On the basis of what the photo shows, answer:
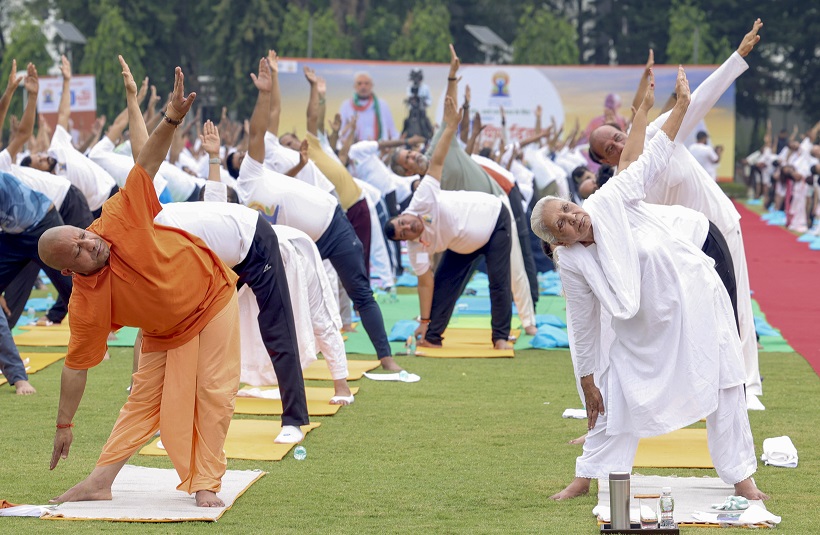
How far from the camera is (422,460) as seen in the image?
22.2 ft

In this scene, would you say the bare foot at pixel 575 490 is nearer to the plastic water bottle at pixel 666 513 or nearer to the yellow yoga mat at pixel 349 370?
the plastic water bottle at pixel 666 513

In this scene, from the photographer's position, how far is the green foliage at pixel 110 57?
40062 mm

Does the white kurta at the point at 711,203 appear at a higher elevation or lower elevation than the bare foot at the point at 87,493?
higher

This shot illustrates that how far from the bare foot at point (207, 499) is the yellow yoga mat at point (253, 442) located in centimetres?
100

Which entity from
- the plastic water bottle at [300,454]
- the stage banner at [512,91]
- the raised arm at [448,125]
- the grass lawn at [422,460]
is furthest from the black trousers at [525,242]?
the stage banner at [512,91]

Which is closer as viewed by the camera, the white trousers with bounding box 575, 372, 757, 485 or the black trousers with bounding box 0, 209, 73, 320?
the white trousers with bounding box 575, 372, 757, 485

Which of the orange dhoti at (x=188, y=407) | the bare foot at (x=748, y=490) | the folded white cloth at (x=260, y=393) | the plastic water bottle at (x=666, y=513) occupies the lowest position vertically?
the folded white cloth at (x=260, y=393)

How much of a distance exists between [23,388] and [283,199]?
220 centimetres

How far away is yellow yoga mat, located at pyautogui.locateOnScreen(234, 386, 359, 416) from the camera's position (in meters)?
8.05

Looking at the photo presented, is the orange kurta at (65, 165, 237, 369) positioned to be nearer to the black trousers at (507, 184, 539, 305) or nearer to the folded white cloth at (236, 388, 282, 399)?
the folded white cloth at (236, 388, 282, 399)

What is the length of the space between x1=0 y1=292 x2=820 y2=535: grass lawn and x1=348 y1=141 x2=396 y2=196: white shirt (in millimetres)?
6491

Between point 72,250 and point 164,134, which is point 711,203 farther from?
point 72,250

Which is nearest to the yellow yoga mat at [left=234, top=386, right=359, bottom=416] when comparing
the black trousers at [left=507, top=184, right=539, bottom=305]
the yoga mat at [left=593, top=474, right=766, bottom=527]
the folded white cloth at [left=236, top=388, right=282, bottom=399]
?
the folded white cloth at [left=236, top=388, right=282, bottom=399]

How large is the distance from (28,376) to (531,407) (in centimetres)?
374
